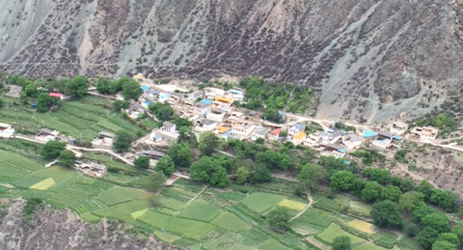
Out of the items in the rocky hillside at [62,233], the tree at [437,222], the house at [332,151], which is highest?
the house at [332,151]

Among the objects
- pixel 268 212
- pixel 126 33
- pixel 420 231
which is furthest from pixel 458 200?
pixel 126 33

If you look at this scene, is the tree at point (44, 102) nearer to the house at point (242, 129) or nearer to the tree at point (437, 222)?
the house at point (242, 129)

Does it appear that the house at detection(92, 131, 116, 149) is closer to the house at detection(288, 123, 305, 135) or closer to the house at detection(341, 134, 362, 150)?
the house at detection(288, 123, 305, 135)

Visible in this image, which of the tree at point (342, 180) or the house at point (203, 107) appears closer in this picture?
the tree at point (342, 180)

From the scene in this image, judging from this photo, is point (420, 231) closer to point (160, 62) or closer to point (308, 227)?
point (308, 227)

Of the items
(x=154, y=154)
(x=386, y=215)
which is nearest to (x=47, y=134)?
(x=154, y=154)

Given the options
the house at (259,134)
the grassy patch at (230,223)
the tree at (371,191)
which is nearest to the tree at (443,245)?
the tree at (371,191)

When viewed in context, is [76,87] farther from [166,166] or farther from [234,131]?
[166,166]
